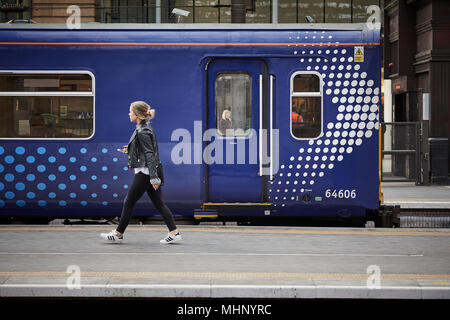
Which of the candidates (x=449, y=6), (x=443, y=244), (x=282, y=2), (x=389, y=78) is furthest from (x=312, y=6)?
(x=443, y=244)

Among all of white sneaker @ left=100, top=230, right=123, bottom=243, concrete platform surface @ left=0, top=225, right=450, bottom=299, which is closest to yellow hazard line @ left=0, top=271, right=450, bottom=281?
concrete platform surface @ left=0, top=225, right=450, bottom=299

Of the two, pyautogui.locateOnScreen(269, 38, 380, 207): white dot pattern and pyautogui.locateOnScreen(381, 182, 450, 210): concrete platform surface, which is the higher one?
pyautogui.locateOnScreen(269, 38, 380, 207): white dot pattern

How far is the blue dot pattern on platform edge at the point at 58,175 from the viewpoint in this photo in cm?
1106

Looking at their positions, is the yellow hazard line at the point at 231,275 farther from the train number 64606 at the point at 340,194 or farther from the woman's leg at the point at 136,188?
the train number 64606 at the point at 340,194

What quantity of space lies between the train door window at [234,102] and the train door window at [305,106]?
65 centimetres

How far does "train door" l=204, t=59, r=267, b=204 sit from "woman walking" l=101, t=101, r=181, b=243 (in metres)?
1.62

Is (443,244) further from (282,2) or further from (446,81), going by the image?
(282,2)

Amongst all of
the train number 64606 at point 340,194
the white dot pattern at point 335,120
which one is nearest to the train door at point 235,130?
the white dot pattern at point 335,120

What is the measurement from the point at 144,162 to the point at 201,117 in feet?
6.07

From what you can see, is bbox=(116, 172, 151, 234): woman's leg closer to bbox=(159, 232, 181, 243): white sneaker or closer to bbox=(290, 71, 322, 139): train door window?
bbox=(159, 232, 181, 243): white sneaker

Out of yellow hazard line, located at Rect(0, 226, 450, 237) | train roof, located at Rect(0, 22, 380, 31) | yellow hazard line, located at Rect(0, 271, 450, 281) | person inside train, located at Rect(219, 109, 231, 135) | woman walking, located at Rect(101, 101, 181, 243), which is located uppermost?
train roof, located at Rect(0, 22, 380, 31)

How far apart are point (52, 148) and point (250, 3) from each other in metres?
10.9

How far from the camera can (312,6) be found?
2819 centimetres

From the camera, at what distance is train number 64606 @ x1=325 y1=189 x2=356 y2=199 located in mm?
11008
